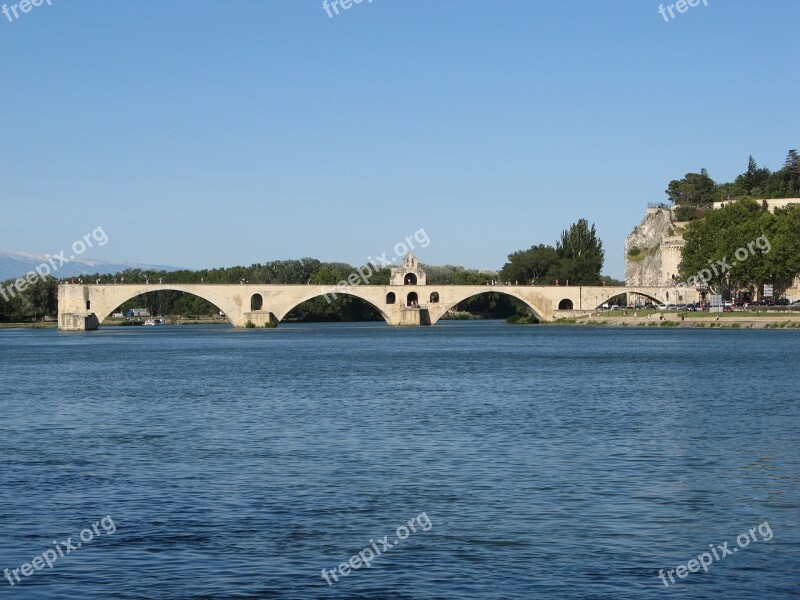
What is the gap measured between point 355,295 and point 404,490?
104 meters

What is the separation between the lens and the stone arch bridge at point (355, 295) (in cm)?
11762

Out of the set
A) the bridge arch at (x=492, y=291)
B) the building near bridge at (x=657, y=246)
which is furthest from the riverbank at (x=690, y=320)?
the building near bridge at (x=657, y=246)

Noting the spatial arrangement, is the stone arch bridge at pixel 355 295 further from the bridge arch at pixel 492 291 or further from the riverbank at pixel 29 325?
the riverbank at pixel 29 325

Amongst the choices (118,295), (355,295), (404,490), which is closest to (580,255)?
(355,295)

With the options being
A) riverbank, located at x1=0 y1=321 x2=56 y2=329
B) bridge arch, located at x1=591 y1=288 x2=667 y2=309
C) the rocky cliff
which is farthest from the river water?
the rocky cliff

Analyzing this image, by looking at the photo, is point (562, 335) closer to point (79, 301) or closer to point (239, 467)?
Answer: point (79, 301)

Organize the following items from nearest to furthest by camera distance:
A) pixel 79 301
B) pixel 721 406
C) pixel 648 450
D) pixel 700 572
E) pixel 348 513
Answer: pixel 700 572 → pixel 348 513 → pixel 648 450 → pixel 721 406 → pixel 79 301

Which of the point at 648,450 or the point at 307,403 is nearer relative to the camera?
the point at 648,450

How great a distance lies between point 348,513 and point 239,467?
5015 millimetres

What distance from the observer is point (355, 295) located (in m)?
123

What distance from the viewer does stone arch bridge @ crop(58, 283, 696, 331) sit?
386 feet

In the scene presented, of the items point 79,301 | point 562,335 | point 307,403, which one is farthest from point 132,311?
point 307,403

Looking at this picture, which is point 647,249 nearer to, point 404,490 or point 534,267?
point 534,267

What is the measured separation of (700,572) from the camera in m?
14.4
